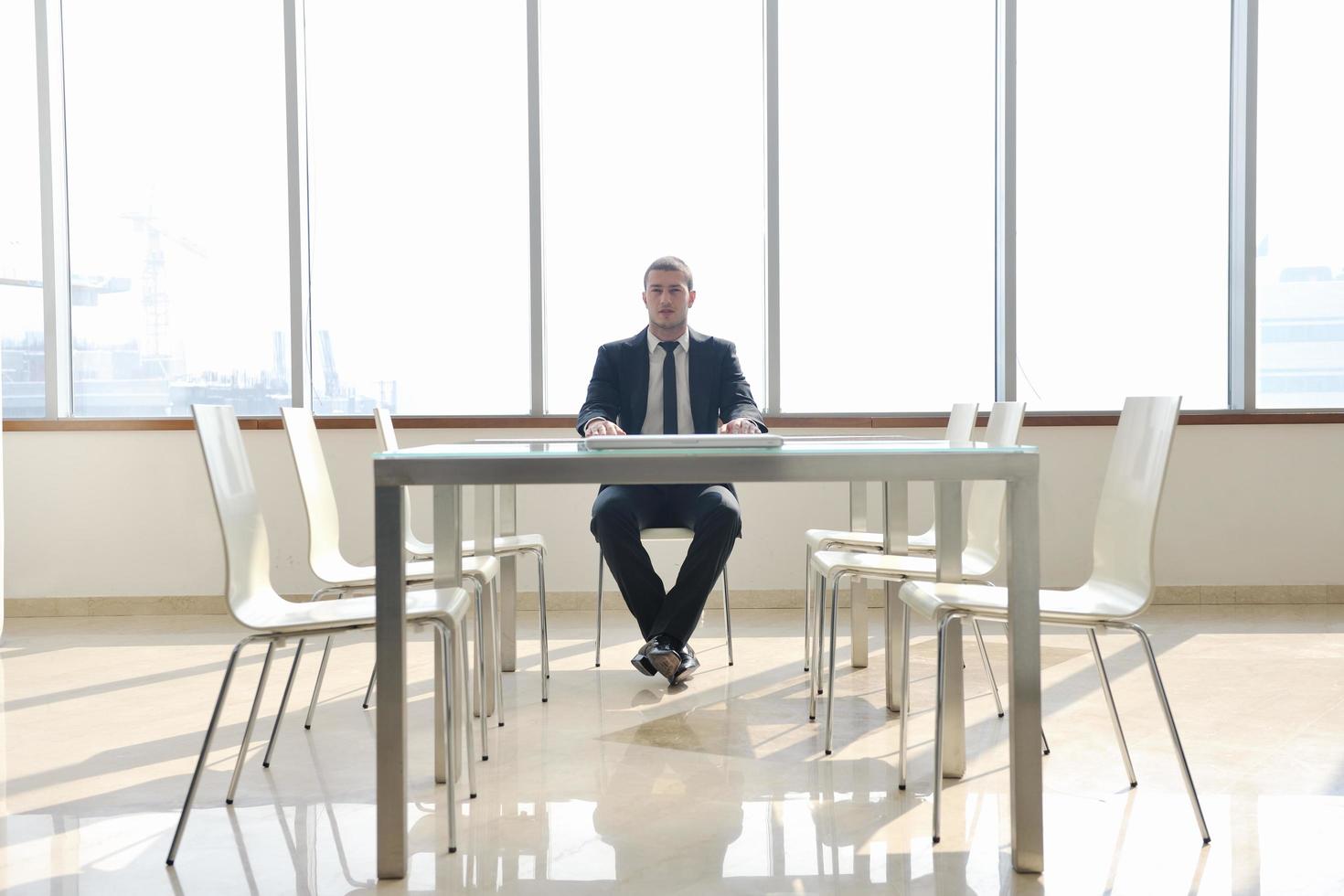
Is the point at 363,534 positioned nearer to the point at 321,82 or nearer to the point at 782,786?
the point at 321,82

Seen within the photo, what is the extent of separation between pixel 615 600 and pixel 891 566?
228 cm

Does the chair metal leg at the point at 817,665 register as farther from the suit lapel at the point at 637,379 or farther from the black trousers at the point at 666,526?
the suit lapel at the point at 637,379

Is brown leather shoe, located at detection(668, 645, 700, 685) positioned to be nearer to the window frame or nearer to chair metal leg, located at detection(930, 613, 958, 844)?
chair metal leg, located at detection(930, 613, 958, 844)

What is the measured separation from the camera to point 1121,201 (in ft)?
17.2

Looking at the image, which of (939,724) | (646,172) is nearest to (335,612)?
(939,724)

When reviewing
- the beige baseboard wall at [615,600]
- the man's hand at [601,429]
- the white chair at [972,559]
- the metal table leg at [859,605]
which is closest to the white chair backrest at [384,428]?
the man's hand at [601,429]

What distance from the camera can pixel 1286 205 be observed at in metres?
5.16

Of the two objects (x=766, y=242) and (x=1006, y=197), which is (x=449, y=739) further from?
(x=1006, y=197)

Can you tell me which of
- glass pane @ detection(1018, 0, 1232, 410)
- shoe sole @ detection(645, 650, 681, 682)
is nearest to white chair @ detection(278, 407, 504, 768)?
shoe sole @ detection(645, 650, 681, 682)

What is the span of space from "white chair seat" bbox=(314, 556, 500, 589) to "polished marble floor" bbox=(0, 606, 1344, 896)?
1.35 feet

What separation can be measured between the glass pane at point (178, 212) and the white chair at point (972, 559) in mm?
3050

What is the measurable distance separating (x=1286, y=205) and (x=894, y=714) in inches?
138

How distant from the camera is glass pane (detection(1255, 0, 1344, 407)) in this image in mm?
5133

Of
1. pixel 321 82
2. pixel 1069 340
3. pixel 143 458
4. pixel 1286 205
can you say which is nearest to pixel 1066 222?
pixel 1069 340
